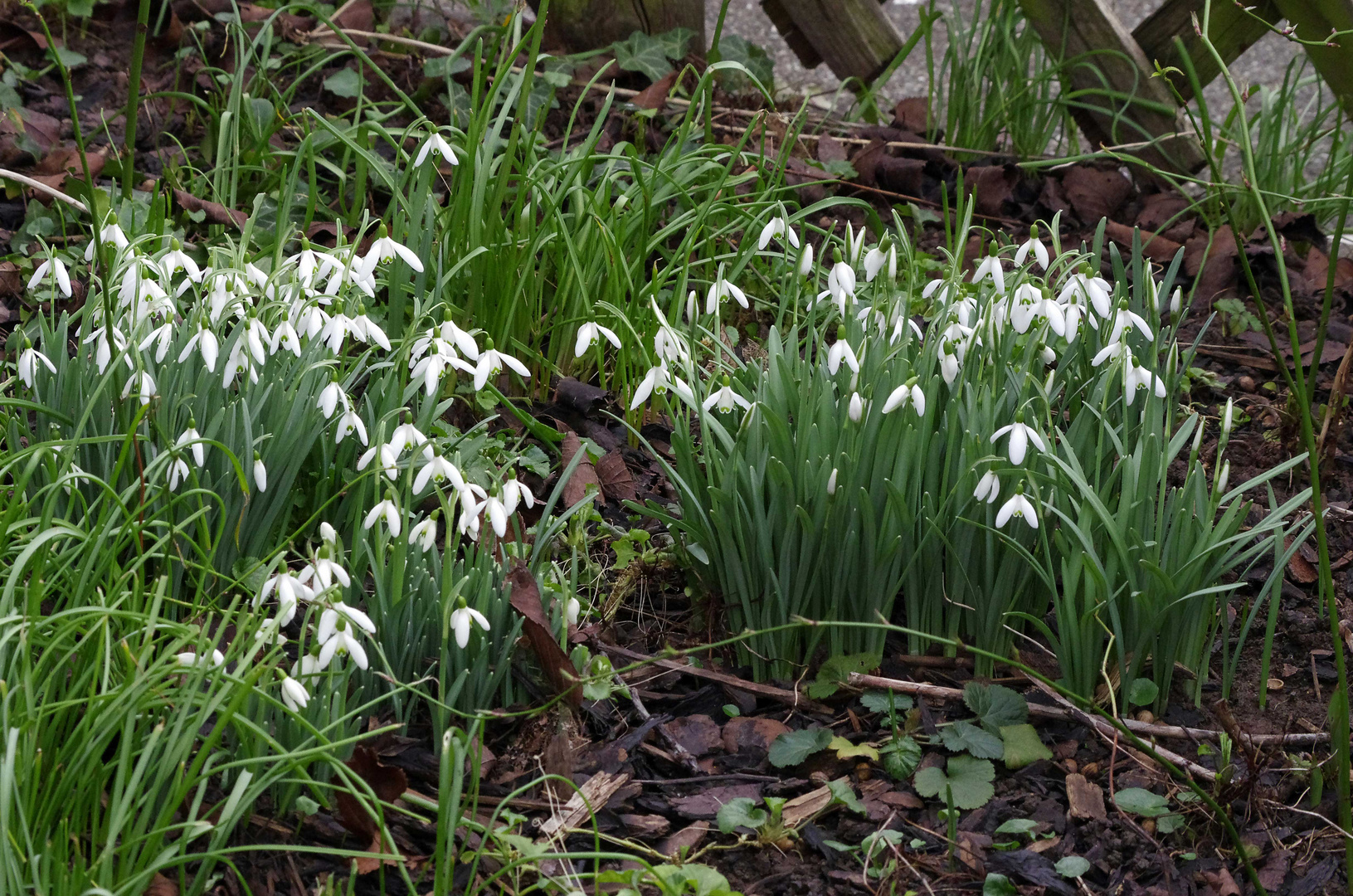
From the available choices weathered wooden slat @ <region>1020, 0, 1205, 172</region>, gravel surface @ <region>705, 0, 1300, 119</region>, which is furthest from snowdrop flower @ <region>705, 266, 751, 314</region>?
gravel surface @ <region>705, 0, 1300, 119</region>

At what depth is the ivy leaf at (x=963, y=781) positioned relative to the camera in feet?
6.15

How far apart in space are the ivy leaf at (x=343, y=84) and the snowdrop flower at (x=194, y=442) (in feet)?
6.38

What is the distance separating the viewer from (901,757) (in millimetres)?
1938

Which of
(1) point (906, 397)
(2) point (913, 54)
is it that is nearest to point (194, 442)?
(1) point (906, 397)

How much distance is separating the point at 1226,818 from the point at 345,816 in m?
1.20

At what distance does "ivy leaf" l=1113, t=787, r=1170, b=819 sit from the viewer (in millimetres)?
1854

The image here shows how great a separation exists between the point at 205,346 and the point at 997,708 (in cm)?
141

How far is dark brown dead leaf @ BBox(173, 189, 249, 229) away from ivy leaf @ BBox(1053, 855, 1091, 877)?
2.35 metres

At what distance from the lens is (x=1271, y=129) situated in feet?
12.0

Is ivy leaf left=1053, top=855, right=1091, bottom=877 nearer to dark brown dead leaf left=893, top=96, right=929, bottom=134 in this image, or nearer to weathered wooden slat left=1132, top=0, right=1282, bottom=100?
weathered wooden slat left=1132, top=0, right=1282, bottom=100

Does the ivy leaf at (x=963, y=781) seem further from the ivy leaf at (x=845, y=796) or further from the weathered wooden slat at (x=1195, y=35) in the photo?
the weathered wooden slat at (x=1195, y=35)

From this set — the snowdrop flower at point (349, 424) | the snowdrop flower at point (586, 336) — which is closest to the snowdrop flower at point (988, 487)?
the snowdrop flower at point (586, 336)

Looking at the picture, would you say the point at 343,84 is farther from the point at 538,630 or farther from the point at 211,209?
the point at 538,630

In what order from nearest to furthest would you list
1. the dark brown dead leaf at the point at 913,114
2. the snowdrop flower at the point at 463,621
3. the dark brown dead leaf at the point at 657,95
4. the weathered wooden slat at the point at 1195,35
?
the snowdrop flower at the point at 463,621 → the weathered wooden slat at the point at 1195,35 → the dark brown dead leaf at the point at 657,95 → the dark brown dead leaf at the point at 913,114
